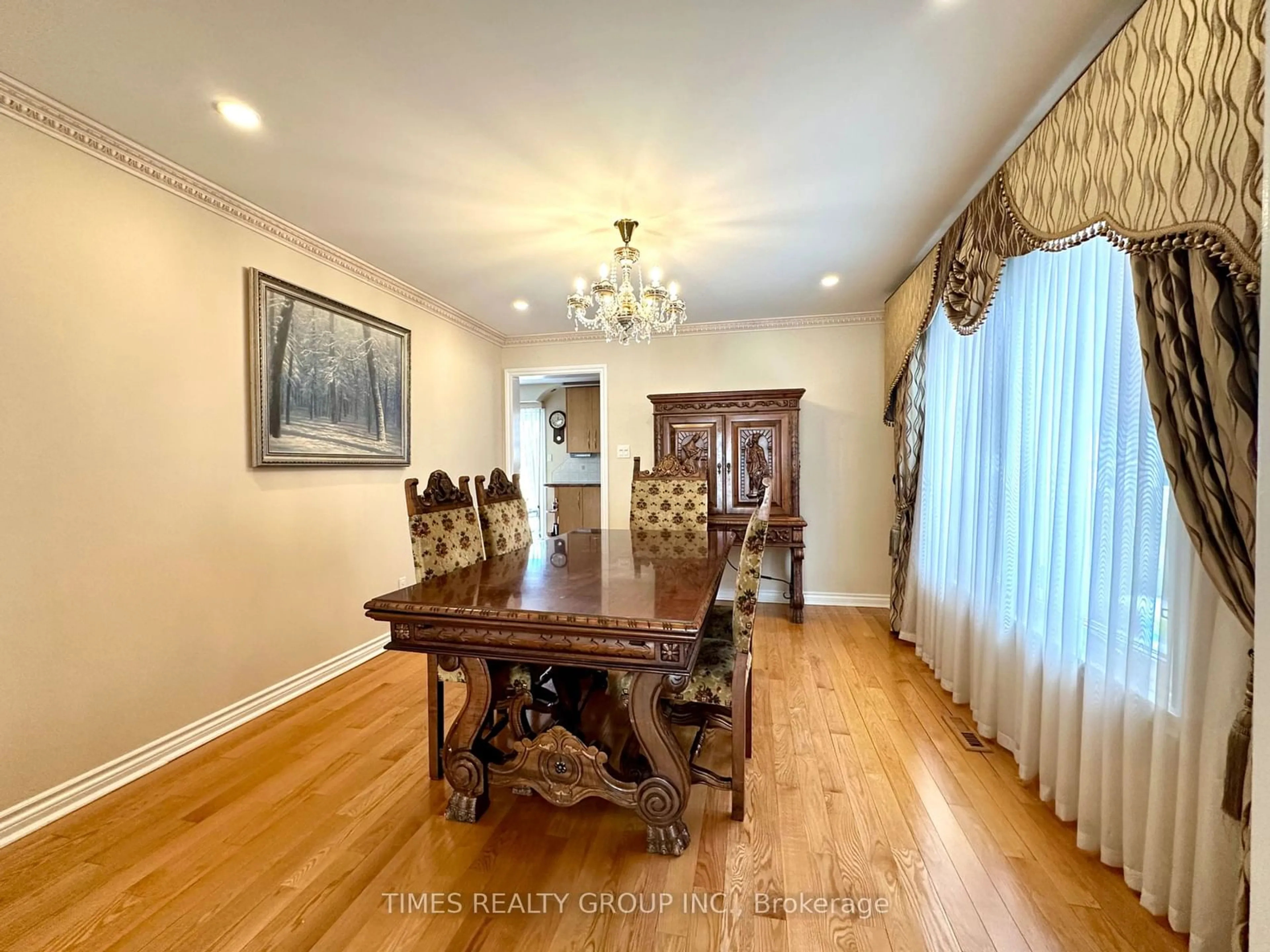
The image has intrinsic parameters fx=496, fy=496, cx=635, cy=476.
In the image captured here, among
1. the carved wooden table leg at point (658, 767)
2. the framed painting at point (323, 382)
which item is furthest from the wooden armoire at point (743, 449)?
the carved wooden table leg at point (658, 767)

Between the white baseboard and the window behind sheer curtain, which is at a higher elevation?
the window behind sheer curtain

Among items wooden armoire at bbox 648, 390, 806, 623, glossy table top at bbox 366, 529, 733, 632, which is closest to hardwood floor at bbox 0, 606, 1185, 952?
glossy table top at bbox 366, 529, 733, 632

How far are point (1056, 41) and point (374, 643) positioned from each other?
13.2 feet

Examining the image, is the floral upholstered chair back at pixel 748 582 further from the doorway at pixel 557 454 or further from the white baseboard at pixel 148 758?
the doorway at pixel 557 454

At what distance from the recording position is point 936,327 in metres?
2.84

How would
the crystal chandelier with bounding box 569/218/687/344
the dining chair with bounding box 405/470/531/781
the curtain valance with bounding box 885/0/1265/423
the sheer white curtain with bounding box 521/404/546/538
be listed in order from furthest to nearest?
the sheer white curtain with bounding box 521/404/546/538 → the crystal chandelier with bounding box 569/218/687/344 → the dining chair with bounding box 405/470/531/781 → the curtain valance with bounding box 885/0/1265/423

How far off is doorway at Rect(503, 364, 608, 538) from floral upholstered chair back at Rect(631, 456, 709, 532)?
7.70 ft

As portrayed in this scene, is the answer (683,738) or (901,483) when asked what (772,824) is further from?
(901,483)

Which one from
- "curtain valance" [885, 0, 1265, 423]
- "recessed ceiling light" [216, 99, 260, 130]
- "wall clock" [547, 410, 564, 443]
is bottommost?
"wall clock" [547, 410, 564, 443]

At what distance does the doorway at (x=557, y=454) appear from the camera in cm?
638

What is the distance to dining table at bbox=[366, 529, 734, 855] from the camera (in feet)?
4.43

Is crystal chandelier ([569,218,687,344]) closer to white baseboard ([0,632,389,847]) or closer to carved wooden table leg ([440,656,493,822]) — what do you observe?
carved wooden table leg ([440,656,493,822])

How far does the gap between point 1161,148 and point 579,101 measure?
60.9 inches

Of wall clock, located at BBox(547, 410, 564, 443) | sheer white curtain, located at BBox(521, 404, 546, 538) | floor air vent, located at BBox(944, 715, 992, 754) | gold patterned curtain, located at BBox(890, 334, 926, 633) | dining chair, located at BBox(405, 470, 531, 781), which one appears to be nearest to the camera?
dining chair, located at BBox(405, 470, 531, 781)
